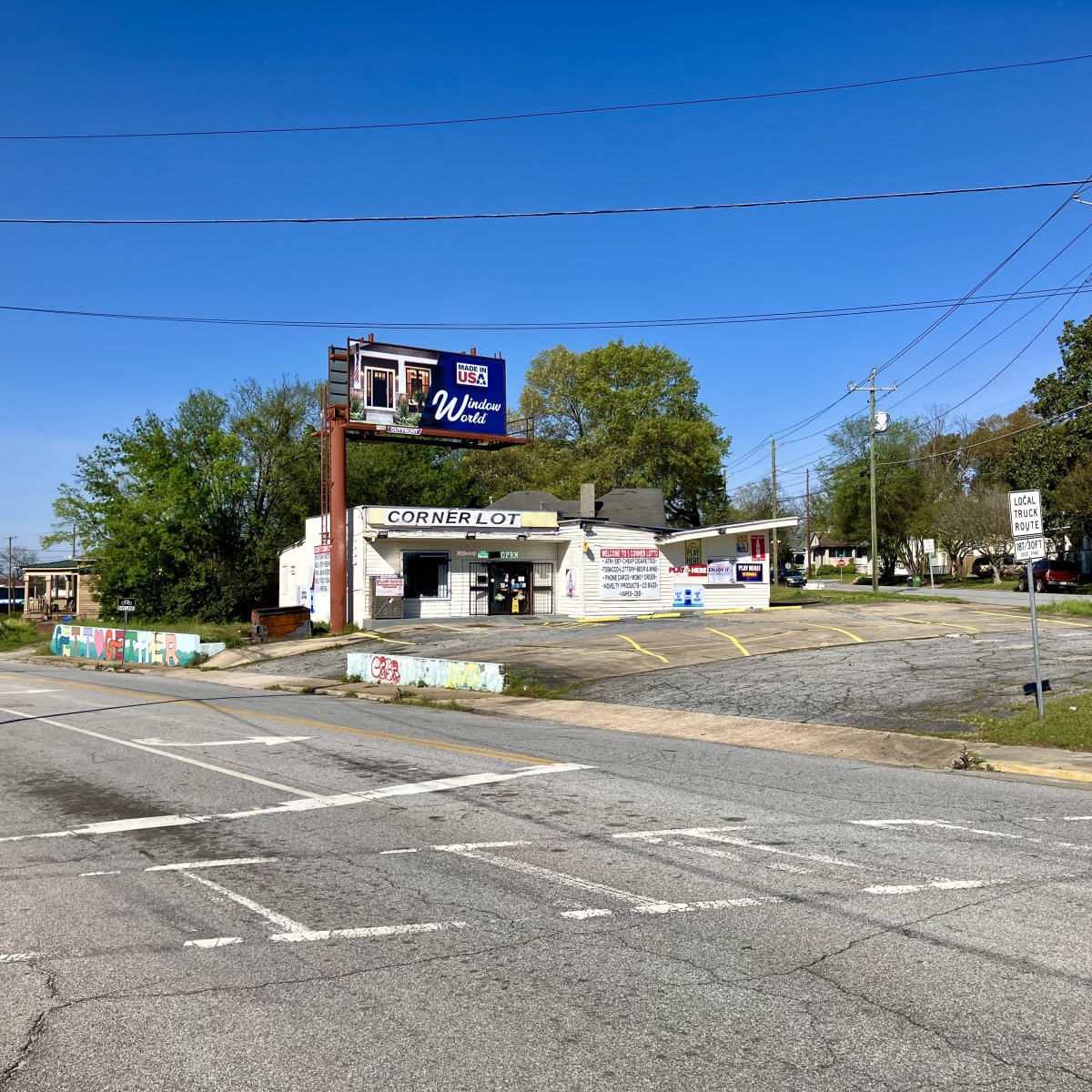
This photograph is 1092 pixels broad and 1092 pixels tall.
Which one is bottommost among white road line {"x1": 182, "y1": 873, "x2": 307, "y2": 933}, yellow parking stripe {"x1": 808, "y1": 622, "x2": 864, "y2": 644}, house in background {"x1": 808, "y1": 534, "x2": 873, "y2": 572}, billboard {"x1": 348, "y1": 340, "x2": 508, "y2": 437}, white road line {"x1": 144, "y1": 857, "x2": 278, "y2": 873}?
white road line {"x1": 144, "y1": 857, "x2": 278, "y2": 873}

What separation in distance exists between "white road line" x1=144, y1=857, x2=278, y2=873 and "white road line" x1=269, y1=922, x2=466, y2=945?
67.6 inches

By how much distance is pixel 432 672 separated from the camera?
22547mm

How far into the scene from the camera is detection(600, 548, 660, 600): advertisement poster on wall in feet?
135

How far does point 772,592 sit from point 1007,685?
3717 centimetres

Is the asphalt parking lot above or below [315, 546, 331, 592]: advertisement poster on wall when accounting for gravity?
below

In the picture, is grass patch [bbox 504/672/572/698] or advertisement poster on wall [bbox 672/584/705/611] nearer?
grass patch [bbox 504/672/572/698]

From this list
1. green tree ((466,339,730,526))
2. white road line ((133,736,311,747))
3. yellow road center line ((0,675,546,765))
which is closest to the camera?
yellow road center line ((0,675,546,765))

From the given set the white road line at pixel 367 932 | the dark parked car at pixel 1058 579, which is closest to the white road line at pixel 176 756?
the white road line at pixel 367 932

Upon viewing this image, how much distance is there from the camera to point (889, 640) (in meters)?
25.1

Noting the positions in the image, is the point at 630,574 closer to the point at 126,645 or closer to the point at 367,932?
the point at 126,645

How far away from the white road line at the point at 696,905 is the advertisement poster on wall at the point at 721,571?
118 feet

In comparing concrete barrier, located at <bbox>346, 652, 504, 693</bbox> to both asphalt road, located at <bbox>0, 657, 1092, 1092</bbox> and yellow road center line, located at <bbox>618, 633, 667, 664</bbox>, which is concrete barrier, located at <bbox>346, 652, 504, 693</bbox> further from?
asphalt road, located at <bbox>0, 657, 1092, 1092</bbox>

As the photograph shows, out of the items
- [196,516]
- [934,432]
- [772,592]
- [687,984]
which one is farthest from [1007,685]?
[934,432]

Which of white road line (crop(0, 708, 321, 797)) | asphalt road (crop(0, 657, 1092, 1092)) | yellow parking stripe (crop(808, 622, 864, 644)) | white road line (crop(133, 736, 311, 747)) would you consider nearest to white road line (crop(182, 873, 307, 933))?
asphalt road (crop(0, 657, 1092, 1092))
